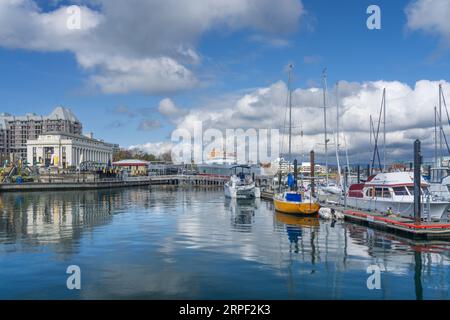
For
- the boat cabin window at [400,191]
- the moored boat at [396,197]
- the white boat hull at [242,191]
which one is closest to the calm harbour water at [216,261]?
the moored boat at [396,197]

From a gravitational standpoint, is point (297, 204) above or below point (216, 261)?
above

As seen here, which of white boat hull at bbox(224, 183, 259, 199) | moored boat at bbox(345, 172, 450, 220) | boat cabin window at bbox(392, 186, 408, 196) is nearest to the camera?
moored boat at bbox(345, 172, 450, 220)

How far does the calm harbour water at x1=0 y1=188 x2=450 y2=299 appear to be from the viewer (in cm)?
1609

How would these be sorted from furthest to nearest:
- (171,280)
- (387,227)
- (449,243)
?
1. (387,227)
2. (449,243)
3. (171,280)

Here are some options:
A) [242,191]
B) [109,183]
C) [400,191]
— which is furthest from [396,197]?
[109,183]

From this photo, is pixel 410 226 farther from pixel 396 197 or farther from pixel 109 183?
pixel 109 183

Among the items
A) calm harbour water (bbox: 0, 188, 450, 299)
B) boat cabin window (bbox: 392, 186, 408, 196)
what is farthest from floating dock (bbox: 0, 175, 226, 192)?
boat cabin window (bbox: 392, 186, 408, 196)

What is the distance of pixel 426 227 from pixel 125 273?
65.4ft

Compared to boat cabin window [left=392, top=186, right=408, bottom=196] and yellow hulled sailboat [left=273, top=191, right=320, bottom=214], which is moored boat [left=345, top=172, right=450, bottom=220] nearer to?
boat cabin window [left=392, top=186, right=408, bottom=196]

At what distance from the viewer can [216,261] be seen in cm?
2102

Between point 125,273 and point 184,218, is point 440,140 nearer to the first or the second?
point 184,218

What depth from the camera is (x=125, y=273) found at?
61.3 ft

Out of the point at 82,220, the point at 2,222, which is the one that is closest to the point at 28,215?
the point at 2,222

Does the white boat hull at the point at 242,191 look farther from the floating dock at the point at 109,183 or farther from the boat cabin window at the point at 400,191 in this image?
the floating dock at the point at 109,183
